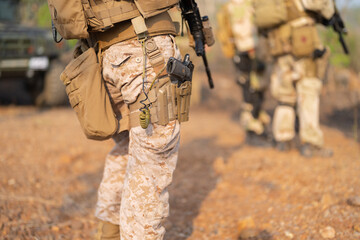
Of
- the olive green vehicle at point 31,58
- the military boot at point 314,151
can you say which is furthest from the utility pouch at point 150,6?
the olive green vehicle at point 31,58

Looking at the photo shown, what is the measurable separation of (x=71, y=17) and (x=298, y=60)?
3182mm

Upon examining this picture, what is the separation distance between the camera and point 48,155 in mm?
4117

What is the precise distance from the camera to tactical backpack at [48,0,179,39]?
5.51 feet

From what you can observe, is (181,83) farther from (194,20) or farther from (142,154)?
(194,20)

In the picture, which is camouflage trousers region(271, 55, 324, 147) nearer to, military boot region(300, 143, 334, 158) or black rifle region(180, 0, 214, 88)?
military boot region(300, 143, 334, 158)

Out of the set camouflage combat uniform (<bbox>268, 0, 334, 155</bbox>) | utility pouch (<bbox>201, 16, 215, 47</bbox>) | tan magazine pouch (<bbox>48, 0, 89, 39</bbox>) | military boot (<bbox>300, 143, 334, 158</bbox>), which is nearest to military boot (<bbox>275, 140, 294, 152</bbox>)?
camouflage combat uniform (<bbox>268, 0, 334, 155</bbox>)

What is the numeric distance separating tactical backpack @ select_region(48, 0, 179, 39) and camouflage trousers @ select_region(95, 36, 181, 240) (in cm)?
13

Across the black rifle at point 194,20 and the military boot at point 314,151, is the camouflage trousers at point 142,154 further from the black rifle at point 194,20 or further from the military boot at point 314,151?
the military boot at point 314,151

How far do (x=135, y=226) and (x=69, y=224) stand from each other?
102 cm

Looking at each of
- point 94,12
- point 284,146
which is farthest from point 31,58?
point 94,12

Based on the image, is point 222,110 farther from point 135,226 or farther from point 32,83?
point 135,226

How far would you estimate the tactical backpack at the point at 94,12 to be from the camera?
5.51ft

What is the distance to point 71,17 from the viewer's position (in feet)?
5.51

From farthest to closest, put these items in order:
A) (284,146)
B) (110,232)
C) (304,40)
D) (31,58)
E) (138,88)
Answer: (31,58) → (284,146) → (304,40) → (110,232) → (138,88)
